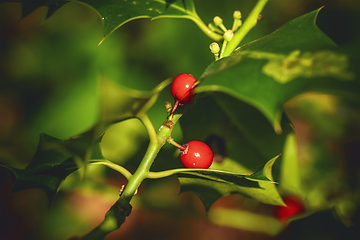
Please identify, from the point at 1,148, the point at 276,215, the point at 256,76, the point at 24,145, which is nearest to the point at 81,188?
the point at 24,145

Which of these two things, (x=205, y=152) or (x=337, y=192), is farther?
(x=337, y=192)

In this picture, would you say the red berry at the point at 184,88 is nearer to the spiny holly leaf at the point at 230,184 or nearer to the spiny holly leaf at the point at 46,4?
the spiny holly leaf at the point at 230,184

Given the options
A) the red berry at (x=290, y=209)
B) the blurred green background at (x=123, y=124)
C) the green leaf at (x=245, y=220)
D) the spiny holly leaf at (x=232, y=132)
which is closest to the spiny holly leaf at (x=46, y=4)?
the spiny holly leaf at (x=232, y=132)

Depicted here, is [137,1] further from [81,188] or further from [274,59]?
[81,188]

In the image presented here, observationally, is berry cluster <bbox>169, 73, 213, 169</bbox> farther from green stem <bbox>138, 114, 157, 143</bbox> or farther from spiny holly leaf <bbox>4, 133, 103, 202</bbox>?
spiny holly leaf <bbox>4, 133, 103, 202</bbox>

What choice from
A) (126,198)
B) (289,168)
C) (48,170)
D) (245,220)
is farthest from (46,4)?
(245,220)

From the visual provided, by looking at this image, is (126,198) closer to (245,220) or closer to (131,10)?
(131,10)
